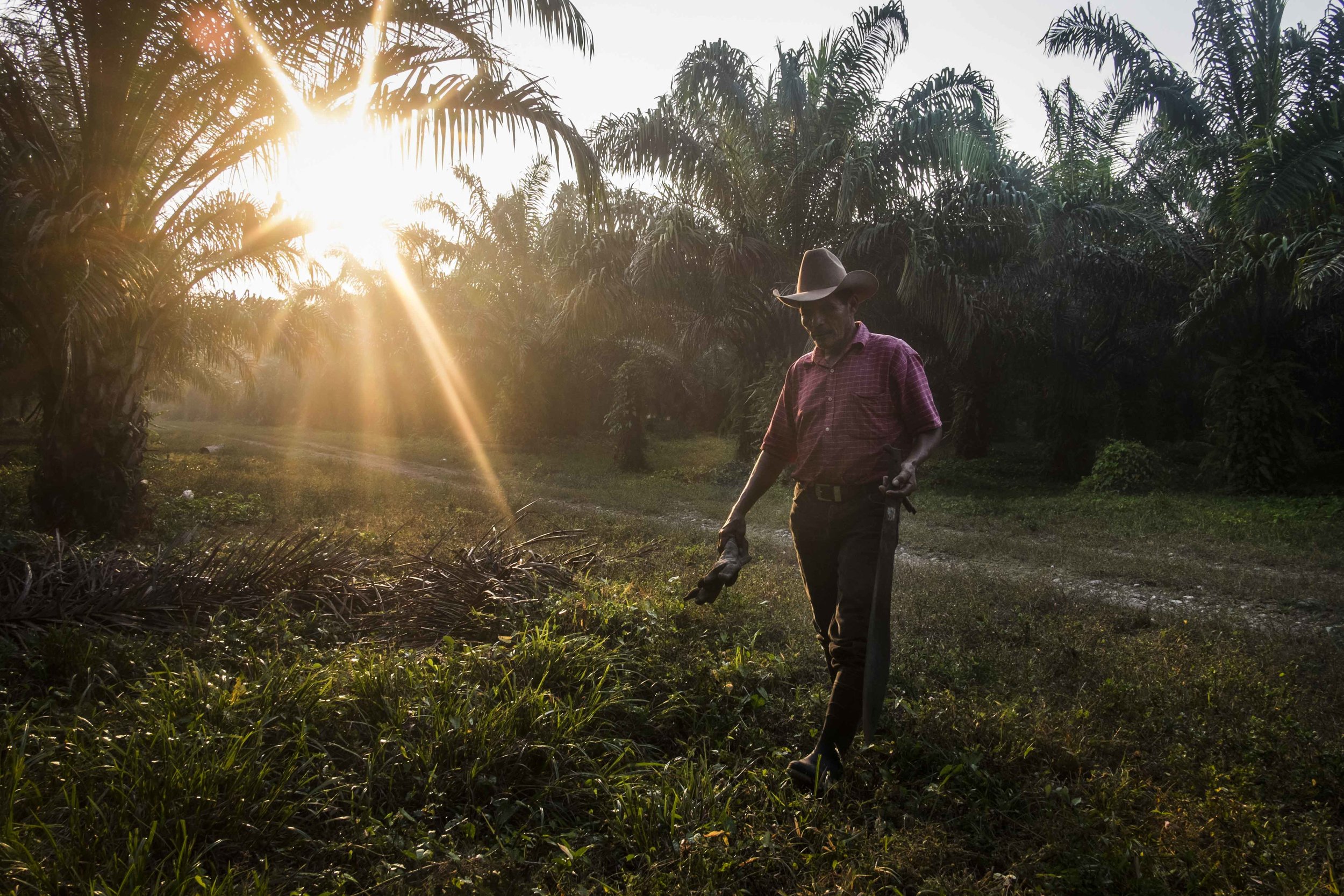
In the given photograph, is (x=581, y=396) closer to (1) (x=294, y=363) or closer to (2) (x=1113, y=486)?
(1) (x=294, y=363)

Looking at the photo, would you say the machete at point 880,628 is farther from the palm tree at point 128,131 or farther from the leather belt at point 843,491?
the palm tree at point 128,131

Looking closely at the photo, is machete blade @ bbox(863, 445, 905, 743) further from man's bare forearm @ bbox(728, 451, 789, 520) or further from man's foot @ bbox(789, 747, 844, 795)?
man's bare forearm @ bbox(728, 451, 789, 520)

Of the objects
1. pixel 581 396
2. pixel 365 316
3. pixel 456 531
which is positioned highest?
pixel 365 316

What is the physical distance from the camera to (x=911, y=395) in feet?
10.4

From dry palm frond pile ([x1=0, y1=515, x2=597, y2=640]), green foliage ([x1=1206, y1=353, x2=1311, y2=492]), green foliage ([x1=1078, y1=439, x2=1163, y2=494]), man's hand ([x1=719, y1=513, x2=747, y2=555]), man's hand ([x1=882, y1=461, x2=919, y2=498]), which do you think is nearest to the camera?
man's hand ([x1=882, y1=461, x2=919, y2=498])

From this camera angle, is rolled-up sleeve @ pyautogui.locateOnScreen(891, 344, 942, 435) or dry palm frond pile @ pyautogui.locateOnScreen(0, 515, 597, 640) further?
dry palm frond pile @ pyautogui.locateOnScreen(0, 515, 597, 640)

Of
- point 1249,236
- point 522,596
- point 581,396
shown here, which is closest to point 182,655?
point 522,596

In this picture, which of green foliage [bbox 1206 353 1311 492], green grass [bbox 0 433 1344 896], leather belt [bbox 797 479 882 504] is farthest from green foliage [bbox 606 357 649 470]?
leather belt [bbox 797 479 882 504]

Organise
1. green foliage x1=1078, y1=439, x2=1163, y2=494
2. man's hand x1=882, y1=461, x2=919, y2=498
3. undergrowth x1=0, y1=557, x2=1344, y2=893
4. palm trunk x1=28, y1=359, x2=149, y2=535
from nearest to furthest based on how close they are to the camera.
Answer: undergrowth x1=0, y1=557, x2=1344, y2=893 < man's hand x1=882, y1=461, x2=919, y2=498 < palm trunk x1=28, y1=359, x2=149, y2=535 < green foliage x1=1078, y1=439, x2=1163, y2=494

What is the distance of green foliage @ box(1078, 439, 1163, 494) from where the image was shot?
12.0m

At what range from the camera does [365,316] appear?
25.9m

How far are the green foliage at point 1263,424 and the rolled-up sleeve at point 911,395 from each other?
11099 mm

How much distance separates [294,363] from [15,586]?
48.3 ft

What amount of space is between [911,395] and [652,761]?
170 cm
